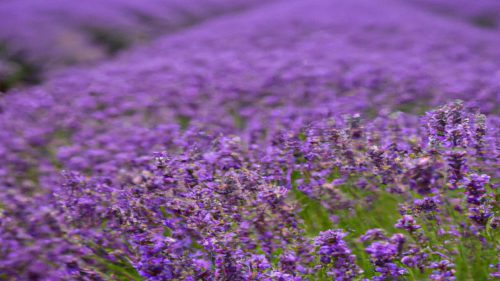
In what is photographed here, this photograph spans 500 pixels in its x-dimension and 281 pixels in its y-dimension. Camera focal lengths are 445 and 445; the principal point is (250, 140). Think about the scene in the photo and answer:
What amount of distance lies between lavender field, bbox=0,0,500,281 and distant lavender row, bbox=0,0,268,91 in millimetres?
3706

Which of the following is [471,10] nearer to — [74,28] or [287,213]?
[74,28]

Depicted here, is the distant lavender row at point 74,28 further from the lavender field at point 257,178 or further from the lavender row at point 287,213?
the lavender row at point 287,213

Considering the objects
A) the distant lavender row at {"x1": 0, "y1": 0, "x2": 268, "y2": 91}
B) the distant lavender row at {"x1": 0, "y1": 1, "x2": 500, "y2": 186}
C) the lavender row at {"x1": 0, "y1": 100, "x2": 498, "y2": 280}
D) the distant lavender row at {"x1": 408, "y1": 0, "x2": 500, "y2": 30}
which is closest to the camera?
the lavender row at {"x1": 0, "y1": 100, "x2": 498, "y2": 280}

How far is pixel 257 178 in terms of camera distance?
9.74ft

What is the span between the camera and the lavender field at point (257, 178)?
2.79 meters

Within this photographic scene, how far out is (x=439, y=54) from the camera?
8227 millimetres

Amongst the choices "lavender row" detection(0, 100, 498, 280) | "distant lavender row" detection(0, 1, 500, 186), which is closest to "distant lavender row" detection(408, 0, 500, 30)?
"distant lavender row" detection(0, 1, 500, 186)

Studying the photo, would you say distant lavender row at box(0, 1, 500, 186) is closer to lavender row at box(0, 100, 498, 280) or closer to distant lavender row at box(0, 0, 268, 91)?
lavender row at box(0, 100, 498, 280)

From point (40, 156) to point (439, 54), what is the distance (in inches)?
273

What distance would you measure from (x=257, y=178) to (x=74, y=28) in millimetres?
10760

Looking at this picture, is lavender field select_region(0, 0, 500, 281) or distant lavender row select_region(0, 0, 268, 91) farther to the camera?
distant lavender row select_region(0, 0, 268, 91)

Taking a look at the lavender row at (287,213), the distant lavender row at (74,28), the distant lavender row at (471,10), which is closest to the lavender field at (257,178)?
the lavender row at (287,213)

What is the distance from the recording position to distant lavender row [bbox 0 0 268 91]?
993 cm

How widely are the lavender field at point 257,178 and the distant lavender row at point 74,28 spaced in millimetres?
3706
